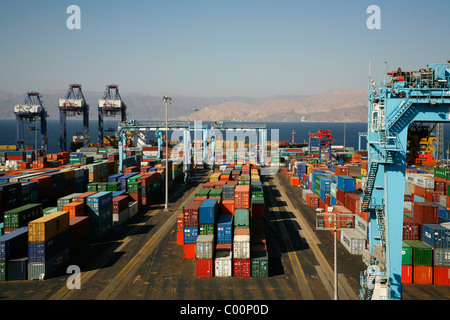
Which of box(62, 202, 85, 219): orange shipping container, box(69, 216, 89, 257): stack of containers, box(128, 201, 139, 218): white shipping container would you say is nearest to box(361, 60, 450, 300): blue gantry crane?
box(69, 216, 89, 257): stack of containers

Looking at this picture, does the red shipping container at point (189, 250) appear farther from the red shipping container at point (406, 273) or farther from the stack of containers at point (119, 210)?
the red shipping container at point (406, 273)

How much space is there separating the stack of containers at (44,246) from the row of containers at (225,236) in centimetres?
1081

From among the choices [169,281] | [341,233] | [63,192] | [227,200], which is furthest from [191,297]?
[63,192]

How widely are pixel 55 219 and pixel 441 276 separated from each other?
3156 cm

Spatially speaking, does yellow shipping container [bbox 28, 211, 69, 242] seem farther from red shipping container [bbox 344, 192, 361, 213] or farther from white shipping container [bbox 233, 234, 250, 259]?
red shipping container [bbox 344, 192, 361, 213]

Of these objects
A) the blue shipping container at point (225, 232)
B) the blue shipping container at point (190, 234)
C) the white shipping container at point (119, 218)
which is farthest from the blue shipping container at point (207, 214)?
the white shipping container at point (119, 218)

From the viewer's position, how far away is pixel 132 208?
4697 cm

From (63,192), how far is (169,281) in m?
31.0

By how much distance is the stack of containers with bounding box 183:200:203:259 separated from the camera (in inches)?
1211

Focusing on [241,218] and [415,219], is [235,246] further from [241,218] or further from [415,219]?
[415,219]

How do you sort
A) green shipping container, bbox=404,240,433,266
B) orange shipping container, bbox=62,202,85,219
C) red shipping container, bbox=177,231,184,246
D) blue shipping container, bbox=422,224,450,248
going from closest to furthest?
blue shipping container, bbox=422,224,450,248
green shipping container, bbox=404,240,433,266
orange shipping container, bbox=62,202,85,219
red shipping container, bbox=177,231,184,246

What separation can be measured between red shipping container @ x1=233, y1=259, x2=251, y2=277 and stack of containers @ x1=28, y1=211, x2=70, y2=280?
15.1 meters

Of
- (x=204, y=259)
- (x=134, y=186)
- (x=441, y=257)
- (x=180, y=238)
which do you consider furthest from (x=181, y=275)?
(x=134, y=186)
